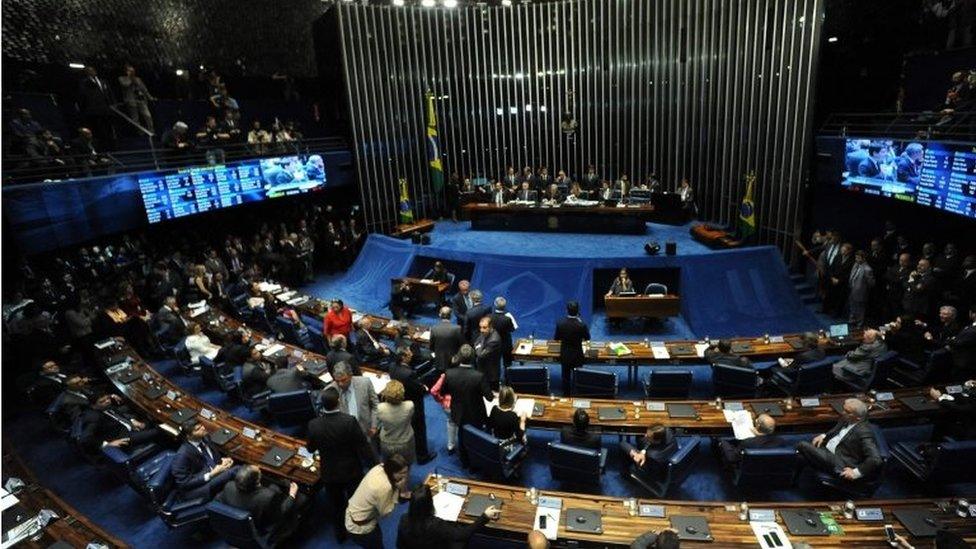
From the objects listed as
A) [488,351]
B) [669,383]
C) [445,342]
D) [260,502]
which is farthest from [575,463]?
[260,502]

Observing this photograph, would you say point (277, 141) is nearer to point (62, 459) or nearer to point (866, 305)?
point (62, 459)

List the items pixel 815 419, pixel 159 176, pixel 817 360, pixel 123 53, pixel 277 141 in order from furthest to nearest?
1. pixel 277 141
2. pixel 123 53
3. pixel 159 176
4. pixel 817 360
5. pixel 815 419

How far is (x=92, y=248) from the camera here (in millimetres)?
11938

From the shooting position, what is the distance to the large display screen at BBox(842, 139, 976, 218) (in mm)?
8156

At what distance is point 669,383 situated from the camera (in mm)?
7172

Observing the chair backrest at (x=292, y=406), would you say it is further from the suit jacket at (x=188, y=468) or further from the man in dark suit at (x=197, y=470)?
the suit jacket at (x=188, y=468)

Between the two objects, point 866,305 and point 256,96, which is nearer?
point 866,305

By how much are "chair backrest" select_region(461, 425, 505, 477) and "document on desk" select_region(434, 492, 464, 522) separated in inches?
28.7

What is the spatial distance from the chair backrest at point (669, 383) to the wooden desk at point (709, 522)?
2.42 meters

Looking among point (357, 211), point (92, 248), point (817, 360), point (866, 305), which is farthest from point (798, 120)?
point (92, 248)

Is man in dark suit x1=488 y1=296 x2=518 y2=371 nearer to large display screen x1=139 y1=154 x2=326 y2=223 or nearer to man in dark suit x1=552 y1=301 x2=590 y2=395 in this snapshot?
man in dark suit x1=552 y1=301 x2=590 y2=395

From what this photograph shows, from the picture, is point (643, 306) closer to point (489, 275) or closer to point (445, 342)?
point (489, 275)

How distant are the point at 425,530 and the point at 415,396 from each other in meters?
2.34

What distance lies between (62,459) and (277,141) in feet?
30.4
